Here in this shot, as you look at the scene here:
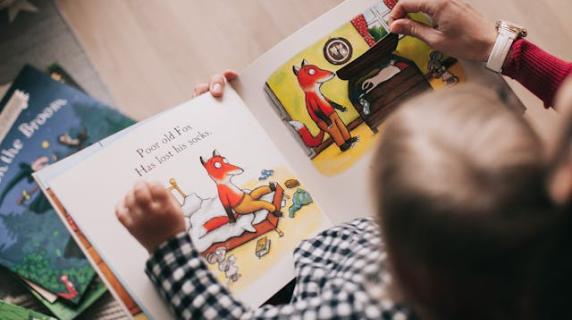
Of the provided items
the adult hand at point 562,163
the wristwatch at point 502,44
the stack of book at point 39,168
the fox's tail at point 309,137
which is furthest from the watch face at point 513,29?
the stack of book at point 39,168

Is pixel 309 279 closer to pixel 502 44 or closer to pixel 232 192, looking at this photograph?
pixel 232 192

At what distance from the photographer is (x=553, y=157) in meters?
0.26

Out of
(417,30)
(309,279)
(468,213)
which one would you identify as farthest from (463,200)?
(417,30)

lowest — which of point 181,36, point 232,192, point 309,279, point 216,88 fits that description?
point 309,279

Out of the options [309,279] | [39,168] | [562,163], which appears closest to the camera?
[562,163]

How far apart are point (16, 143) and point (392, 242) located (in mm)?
625

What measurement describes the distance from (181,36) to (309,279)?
1.39 ft

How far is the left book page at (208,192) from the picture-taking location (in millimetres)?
515

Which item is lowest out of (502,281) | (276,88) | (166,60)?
(502,281)

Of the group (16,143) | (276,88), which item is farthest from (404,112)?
(16,143)

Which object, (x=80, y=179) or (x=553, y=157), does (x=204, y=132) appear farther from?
(x=553, y=157)

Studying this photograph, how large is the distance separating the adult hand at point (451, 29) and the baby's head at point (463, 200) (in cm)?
28

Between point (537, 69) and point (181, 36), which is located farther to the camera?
point (181, 36)

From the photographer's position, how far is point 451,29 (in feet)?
1.92
